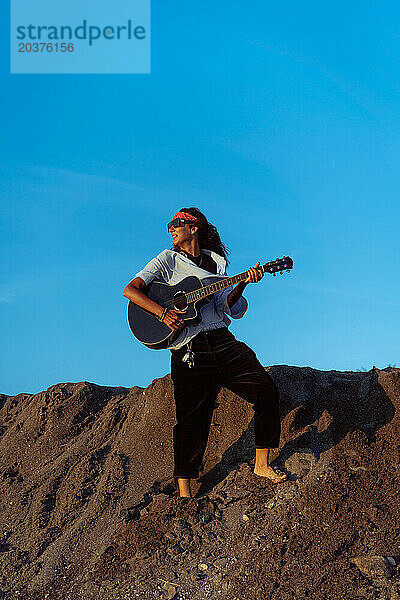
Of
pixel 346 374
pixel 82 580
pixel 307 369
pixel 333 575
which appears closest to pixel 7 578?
pixel 82 580

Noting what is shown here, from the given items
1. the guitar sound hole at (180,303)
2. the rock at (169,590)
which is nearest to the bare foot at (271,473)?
the rock at (169,590)

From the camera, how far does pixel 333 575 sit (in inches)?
216

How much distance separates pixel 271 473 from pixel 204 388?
1.25 m

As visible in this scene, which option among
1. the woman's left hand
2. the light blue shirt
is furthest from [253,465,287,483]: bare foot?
the woman's left hand

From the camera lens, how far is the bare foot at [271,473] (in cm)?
662

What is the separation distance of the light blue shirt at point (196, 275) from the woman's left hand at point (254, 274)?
0.35 meters

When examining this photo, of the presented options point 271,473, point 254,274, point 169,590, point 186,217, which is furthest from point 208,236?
point 169,590

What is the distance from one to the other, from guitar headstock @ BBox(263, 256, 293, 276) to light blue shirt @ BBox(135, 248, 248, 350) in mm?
595

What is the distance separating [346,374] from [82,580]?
5.11 metres

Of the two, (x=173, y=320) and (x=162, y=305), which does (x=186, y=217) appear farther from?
(x=173, y=320)

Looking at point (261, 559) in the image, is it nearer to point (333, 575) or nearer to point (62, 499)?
point (333, 575)

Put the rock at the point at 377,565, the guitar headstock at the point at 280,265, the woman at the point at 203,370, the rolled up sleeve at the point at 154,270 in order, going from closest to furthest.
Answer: the rock at the point at 377,565 < the guitar headstock at the point at 280,265 < the woman at the point at 203,370 < the rolled up sleeve at the point at 154,270

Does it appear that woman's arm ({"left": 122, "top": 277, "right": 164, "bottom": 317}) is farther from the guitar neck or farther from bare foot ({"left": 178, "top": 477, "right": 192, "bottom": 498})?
bare foot ({"left": 178, "top": 477, "right": 192, "bottom": 498})

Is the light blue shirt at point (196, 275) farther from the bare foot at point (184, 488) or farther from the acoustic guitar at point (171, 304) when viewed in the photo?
the bare foot at point (184, 488)
